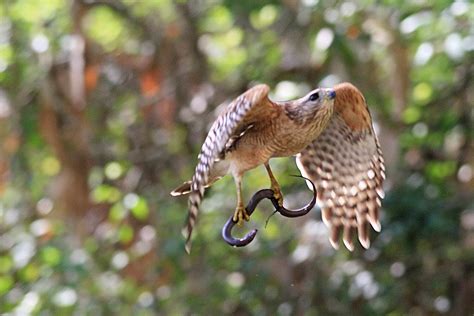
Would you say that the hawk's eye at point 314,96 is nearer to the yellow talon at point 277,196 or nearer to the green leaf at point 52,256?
the yellow talon at point 277,196

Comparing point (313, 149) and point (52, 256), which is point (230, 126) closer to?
point (313, 149)

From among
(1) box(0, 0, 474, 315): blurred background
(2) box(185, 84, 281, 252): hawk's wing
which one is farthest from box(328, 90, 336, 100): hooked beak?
(1) box(0, 0, 474, 315): blurred background

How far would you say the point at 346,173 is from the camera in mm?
3406

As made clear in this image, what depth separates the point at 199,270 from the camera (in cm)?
525

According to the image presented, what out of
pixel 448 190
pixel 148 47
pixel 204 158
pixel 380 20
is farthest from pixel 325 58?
pixel 204 158

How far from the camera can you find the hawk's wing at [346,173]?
321cm

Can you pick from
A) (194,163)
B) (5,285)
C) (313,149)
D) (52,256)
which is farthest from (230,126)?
(194,163)

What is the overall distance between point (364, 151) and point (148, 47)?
2.96 m

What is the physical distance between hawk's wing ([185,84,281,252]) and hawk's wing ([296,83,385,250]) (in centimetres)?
42

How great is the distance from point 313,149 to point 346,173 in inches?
5.4

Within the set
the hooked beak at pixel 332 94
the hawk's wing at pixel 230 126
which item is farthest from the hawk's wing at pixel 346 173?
the hawk's wing at pixel 230 126

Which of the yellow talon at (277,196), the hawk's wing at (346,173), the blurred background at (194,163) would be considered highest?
the yellow talon at (277,196)

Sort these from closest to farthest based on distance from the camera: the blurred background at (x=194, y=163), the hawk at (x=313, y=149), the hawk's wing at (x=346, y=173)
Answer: the hawk at (x=313, y=149)
the hawk's wing at (x=346, y=173)
the blurred background at (x=194, y=163)

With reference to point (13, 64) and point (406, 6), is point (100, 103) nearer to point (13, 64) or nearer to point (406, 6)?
point (13, 64)
